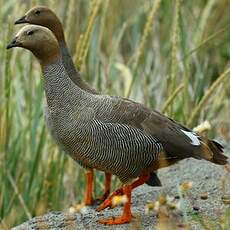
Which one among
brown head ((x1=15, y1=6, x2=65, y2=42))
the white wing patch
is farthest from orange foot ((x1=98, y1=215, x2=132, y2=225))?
brown head ((x1=15, y1=6, x2=65, y2=42))

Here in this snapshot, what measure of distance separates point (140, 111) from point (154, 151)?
20 cm

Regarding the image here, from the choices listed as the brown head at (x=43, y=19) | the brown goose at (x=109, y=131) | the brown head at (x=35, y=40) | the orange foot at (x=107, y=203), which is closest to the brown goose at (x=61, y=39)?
the brown head at (x=43, y=19)

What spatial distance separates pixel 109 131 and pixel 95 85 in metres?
1.99

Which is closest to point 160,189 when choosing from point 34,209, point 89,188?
point 89,188

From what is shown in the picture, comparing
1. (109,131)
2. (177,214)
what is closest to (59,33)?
(109,131)

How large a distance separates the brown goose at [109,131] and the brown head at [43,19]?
700 mm

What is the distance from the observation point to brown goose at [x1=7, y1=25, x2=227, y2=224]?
13.9ft

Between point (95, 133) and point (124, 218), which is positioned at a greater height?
point (95, 133)

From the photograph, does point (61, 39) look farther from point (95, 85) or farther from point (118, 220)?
point (118, 220)

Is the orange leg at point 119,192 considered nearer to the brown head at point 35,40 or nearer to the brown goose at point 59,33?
the brown goose at point 59,33

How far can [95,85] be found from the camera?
20.4ft

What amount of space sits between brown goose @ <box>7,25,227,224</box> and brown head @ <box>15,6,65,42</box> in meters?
0.70

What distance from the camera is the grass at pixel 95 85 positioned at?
5.38 m

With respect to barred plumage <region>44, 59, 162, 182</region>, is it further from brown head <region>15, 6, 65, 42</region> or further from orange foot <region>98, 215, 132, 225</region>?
brown head <region>15, 6, 65, 42</region>
